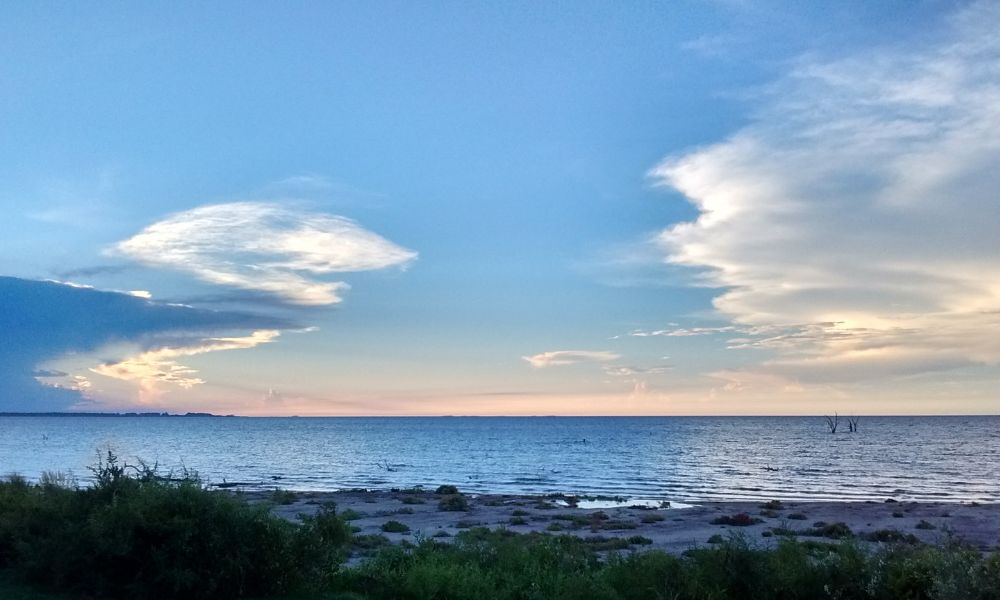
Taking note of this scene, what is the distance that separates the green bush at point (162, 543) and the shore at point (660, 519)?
36.8 ft

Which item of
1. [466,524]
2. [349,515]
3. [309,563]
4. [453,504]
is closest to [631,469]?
[453,504]

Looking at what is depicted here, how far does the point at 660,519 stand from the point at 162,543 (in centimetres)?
2711

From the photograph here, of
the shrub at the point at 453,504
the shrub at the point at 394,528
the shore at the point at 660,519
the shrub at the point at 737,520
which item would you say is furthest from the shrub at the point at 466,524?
the shrub at the point at 737,520

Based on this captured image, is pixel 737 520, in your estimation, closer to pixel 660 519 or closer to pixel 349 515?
pixel 660 519

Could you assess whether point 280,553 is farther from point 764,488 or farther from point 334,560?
point 764,488

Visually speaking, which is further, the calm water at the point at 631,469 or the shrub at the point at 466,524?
the calm water at the point at 631,469

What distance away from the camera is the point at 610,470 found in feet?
252

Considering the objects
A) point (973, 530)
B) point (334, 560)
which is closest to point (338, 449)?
point (973, 530)

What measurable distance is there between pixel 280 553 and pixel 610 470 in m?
65.1

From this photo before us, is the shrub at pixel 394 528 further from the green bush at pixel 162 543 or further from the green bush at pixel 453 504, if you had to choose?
the green bush at pixel 162 543

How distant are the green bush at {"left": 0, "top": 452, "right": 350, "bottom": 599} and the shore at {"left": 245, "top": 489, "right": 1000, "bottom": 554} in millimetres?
11230

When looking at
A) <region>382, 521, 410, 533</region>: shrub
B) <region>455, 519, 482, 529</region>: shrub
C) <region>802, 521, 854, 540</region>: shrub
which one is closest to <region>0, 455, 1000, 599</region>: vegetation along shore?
<region>382, 521, 410, 533</region>: shrub

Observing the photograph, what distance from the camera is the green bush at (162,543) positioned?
13.3 meters

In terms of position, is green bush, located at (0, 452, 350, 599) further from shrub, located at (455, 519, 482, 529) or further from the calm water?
the calm water
